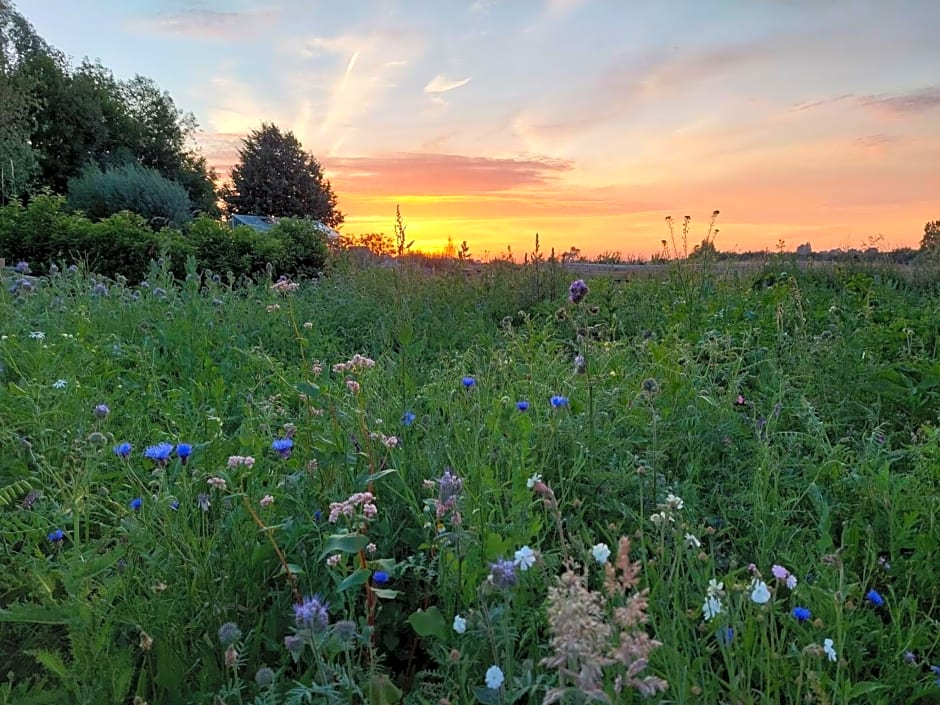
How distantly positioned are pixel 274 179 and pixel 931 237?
30.1 metres

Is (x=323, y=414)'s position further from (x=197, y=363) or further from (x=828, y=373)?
(x=828, y=373)

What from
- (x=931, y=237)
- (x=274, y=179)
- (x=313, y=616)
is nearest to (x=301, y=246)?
(x=931, y=237)

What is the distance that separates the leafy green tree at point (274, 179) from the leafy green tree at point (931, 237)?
2723 cm

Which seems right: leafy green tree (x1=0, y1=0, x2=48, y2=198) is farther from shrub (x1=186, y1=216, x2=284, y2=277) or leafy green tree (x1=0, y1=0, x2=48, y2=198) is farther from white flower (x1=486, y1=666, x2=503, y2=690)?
white flower (x1=486, y1=666, x2=503, y2=690)

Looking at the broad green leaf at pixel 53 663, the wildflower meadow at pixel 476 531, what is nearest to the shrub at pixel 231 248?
the wildflower meadow at pixel 476 531

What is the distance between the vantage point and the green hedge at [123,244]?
874cm

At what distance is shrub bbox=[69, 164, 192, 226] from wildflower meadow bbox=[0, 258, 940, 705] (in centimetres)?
1726

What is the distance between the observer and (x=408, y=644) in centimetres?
160

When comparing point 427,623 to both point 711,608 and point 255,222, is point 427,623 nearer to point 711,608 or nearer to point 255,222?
point 711,608

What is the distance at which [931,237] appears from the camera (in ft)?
27.5

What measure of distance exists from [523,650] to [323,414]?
3.82ft

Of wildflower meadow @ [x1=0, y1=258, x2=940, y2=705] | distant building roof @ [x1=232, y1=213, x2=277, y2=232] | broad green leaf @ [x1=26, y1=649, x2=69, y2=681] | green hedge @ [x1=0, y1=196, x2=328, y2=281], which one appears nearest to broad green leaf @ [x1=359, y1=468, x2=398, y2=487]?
wildflower meadow @ [x1=0, y1=258, x2=940, y2=705]

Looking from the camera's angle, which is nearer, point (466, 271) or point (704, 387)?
point (704, 387)

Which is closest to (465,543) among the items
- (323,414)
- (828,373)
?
(323,414)
